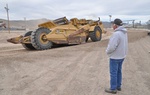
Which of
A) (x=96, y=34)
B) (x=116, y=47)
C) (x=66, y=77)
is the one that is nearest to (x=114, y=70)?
(x=116, y=47)

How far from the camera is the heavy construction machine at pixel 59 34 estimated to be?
46.1 feet

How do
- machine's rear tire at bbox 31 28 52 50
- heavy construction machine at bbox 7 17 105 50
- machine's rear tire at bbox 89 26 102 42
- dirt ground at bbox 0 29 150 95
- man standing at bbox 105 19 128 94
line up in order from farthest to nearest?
machine's rear tire at bbox 89 26 102 42, heavy construction machine at bbox 7 17 105 50, machine's rear tire at bbox 31 28 52 50, dirt ground at bbox 0 29 150 95, man standing at bbox 105 19 128 94

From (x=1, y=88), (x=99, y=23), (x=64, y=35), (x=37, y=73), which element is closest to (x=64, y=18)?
(x=64, y=35)

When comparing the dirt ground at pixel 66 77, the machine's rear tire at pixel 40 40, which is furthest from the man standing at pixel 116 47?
the machine's rear tire at pixel 40 40

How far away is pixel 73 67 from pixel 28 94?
10.0 ft

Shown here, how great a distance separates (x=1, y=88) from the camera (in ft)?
19.9

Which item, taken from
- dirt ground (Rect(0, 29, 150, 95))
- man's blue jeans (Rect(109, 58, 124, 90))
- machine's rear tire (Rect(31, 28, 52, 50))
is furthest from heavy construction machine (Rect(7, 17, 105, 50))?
man's blue jeans (Rect(109, 58, 124, 90))

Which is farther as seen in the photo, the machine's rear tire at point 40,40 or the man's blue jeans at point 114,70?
the machine's rear tire at point 40,40

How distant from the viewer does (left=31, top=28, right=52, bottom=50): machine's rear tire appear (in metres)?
13.7

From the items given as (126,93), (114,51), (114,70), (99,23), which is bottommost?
(126,93)

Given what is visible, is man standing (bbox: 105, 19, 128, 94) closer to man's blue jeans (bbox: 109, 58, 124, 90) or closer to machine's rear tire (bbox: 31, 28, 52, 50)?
man's blue jeans (bbox: 109, 58, 124, 90)

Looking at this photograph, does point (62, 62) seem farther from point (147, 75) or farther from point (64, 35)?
Answer: point (64, 35)

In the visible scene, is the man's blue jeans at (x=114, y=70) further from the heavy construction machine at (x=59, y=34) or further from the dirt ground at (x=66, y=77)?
the heavy construction machine at (x=59, y=34)

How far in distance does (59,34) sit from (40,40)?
1.43 meters
